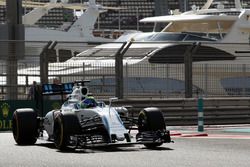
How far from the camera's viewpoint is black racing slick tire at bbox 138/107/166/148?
50.1 feet

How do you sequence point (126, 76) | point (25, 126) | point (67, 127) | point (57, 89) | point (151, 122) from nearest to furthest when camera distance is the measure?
point (67, 127) → point (151, 122) → point (25, 126) → point (57, 89) → point (126, 76)

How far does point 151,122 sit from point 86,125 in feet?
3.94

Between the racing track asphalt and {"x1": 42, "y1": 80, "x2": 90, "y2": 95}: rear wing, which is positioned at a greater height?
{"x1": 42, "y1": 80, "x2": 90, "y2": 95}: rear wing

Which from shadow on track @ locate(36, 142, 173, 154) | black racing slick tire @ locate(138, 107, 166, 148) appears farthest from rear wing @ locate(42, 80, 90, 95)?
black racing slick tire @ locate(138, 107, 166, 148)

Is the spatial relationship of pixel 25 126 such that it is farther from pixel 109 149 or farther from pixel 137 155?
pixel 137 155

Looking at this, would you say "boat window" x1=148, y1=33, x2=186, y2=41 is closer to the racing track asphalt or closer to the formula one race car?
the racing track asphalt

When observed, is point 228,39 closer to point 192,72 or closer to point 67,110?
point 192,72

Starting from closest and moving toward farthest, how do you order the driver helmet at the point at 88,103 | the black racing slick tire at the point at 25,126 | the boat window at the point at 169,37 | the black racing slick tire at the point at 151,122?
the black racing slick tire at the point at 151,122, the driver helmet at the point at 88,103, the black racing slick tire at the point at 25,126, the boat window at the point at 169,37

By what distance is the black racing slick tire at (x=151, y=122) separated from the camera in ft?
50.1

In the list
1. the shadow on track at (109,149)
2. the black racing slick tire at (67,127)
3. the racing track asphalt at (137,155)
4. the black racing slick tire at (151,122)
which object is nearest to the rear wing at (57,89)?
the racing track asphalt at (137,155)

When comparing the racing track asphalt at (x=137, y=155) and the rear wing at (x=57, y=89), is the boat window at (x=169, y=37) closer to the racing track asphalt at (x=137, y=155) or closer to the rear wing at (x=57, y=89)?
the racing track asphalt at (x=137, y=155)

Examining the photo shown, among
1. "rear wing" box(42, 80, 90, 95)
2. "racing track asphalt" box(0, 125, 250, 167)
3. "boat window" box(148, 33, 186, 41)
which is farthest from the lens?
"boat window" box(148, 33, 186, 41)

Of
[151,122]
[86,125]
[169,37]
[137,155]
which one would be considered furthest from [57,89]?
[169,37]

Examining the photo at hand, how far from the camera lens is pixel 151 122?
604 inches
